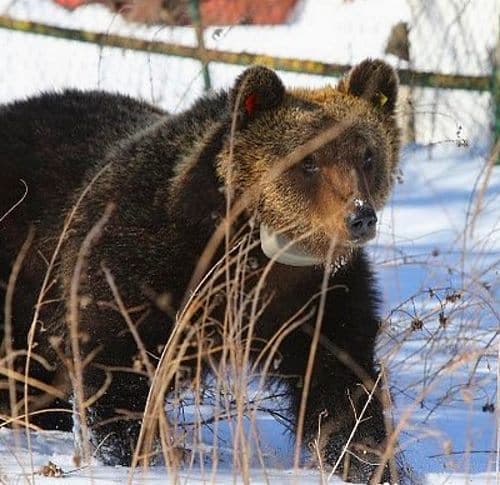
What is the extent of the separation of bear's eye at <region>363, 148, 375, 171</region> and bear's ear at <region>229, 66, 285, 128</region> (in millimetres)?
432

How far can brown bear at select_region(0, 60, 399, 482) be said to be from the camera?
5320mm

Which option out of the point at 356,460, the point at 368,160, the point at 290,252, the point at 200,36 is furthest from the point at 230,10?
the point at 356,460

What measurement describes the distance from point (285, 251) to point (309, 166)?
34 centimetres

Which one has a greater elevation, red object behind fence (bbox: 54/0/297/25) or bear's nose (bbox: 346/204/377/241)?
bear's nose (bbox: 346/204/377/241)

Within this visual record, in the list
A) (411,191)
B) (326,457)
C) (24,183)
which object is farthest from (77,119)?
(411,191)

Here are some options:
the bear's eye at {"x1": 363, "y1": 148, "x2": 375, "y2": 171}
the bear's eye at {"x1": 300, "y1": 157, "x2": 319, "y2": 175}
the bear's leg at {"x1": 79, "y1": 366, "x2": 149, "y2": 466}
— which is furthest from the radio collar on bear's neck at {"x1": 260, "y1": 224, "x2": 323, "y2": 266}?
the bear's leg at {"x1": 79, "y1": 366, "x2": 149, "y2": 466}

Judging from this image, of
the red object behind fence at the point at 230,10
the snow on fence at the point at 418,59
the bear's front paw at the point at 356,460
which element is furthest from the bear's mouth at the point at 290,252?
the red object behind fence at the point at 230,10

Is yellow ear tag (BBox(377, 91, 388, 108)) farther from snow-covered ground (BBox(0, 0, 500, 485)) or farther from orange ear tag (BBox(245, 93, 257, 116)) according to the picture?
orange ear tag (BBox(245, 93, 257, 116))

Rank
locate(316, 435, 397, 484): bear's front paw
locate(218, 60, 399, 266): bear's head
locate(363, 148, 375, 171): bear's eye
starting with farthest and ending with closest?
1. locate(363, 148, 375, 171): bear's eye
2. locate(218, 60, 399, 266): bear's head
3. locate(316, 435, 397, 484): bear's front paw

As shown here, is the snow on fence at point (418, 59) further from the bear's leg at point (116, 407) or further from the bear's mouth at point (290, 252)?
the bear's leg at point (116, 407)

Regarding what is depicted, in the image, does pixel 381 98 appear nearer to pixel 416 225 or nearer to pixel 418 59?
pixel 416 225

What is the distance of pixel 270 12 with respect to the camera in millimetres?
16344

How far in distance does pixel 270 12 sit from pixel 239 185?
11.1 m

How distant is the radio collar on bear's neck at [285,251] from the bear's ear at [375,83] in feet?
2.51
